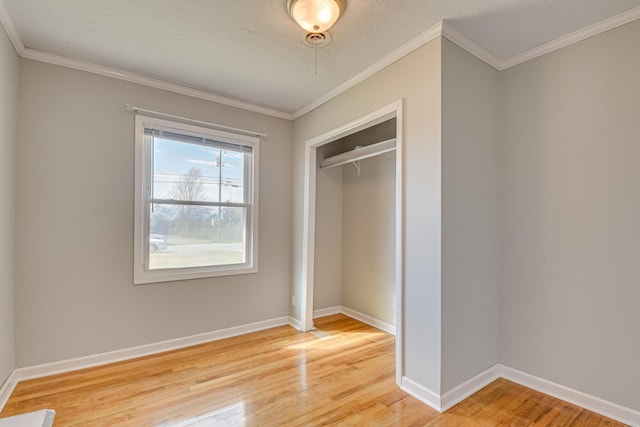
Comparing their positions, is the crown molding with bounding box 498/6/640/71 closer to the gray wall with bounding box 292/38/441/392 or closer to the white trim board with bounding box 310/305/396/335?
the gray wall with bounding box 292/38/441/392

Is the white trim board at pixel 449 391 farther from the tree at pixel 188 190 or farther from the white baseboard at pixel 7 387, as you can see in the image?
the white baseboard at pixel 7 387

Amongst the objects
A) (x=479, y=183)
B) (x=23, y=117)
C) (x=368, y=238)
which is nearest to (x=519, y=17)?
(x=479, y=183)

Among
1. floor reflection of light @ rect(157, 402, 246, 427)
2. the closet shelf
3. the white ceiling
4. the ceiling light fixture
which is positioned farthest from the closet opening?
floor reflection of light @ rect(157, 402, 246, 427)

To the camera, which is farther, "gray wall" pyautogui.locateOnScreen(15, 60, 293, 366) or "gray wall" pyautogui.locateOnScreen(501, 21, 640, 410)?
"gray wall" pyautogui.locateOnScreen(15, 60, 293, 366)

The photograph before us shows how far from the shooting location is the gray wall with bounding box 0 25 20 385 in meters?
2.02

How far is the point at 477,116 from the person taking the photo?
2.30 metres

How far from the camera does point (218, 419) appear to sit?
1.90 m

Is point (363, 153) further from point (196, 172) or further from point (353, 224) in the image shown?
point (196, 172)

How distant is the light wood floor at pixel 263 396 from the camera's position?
190 cm

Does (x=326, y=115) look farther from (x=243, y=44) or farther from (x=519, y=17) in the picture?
(x=519, y=17)

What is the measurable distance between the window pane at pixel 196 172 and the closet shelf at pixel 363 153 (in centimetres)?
99

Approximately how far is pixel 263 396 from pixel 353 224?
237cm

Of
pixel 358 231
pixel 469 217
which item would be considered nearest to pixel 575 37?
pixel 469 217

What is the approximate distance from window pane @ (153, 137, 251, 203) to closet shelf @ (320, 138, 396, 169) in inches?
39.1
